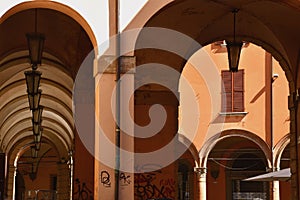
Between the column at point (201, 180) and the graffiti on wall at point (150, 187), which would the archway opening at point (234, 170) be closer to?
the column at point (201, 180)

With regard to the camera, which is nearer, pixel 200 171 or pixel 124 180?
pixel 124 180

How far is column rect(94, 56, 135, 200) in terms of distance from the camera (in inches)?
440

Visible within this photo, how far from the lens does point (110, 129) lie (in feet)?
37.2

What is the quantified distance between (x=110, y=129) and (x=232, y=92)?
16.6 metres

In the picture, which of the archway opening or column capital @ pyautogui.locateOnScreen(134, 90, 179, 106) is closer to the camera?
column capital @ pyautogui.locateOnScreen(134, 90, 179, 106)

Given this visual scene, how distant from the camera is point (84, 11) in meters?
11.6

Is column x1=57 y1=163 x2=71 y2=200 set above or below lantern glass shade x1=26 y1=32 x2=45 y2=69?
below

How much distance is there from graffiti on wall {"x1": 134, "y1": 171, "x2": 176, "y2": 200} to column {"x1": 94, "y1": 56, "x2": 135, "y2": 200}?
3.59 m

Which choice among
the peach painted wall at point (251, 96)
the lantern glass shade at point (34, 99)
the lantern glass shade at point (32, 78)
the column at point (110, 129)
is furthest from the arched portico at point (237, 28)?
the peach painted wall at point (251, 96)

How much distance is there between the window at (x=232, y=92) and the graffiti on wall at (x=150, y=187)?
12542 mm

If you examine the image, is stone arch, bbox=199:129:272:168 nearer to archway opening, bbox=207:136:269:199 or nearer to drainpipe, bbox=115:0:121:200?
archway opening, bbox=207:136:269:199

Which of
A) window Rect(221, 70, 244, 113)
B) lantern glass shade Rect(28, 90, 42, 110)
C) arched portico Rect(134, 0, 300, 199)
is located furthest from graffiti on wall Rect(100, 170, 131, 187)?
window Rect(221, 70, 244, 113)

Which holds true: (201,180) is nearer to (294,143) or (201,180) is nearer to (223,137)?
(223,137)

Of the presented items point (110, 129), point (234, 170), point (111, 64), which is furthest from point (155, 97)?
point (234, 170)
